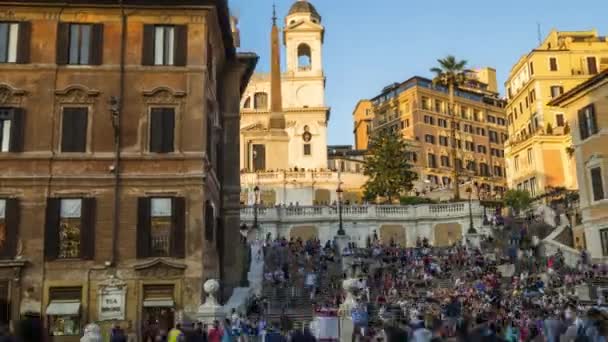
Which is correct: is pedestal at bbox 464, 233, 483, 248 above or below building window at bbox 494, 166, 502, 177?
below

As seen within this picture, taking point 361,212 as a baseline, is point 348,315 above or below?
below

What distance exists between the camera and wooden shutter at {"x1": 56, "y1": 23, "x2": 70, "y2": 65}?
28344mm

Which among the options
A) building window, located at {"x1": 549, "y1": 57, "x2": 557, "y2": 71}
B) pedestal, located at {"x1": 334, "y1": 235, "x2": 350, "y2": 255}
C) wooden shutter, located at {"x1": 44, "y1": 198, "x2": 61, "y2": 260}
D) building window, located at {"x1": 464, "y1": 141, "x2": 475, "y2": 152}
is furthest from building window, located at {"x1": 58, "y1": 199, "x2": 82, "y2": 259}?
building window, located at {"x1": 464, "y1": 141, "x2": 475, "y2": 152}

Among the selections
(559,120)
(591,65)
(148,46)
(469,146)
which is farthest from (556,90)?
(148,46)

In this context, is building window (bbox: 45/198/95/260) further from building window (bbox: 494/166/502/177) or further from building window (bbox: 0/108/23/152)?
building window (bbox: 494/166/502/177)

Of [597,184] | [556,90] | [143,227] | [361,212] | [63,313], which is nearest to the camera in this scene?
[63,313]

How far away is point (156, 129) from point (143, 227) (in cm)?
405

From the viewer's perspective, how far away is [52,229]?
26.8 m

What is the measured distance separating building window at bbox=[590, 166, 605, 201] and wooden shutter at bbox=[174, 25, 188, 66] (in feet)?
85.9

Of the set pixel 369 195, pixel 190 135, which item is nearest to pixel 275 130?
pixel 369 195

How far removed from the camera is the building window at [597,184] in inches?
1626

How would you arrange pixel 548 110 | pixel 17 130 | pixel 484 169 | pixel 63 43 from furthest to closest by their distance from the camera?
pixel 484 169, pixel 548 110, pixel 63 43, pixel 17 130

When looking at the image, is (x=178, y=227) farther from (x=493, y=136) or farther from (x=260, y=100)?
(x=493, y=136)

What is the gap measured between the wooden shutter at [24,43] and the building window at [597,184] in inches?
1261
